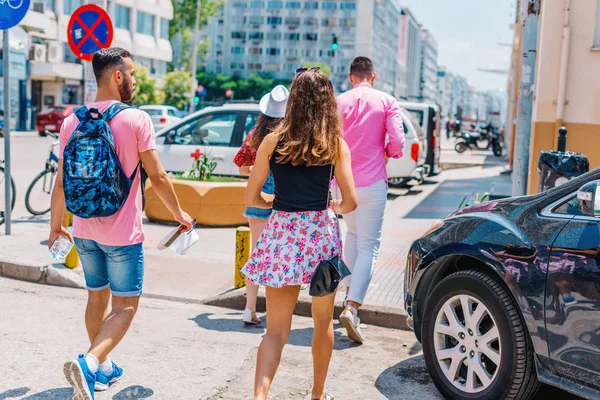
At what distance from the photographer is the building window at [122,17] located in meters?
53.9

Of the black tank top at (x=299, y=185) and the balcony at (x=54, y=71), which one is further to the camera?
the balcony at (x=54, y=71)

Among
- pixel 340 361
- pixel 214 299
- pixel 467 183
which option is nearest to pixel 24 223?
pixel 214 299

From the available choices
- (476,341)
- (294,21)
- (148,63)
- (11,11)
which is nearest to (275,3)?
(294,21)

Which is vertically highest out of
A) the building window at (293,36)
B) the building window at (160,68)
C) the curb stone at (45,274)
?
the building window at (293,36)

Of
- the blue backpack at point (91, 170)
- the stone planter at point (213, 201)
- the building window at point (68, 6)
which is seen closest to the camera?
the blue backpack at point (91, 170)

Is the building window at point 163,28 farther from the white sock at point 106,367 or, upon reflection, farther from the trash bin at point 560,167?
the white sock at point 106,367

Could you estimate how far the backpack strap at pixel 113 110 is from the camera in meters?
3.97

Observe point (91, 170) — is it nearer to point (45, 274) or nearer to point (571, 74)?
point (45, 274)

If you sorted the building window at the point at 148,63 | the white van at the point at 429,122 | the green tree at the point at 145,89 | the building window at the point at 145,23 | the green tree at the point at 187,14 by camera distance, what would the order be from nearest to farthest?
the white van at the point at 429,122, the green tree at the point at 145,89, the building window at the point at 145,23, the building window at the point at 148,63, the green tree at the point at 187,14

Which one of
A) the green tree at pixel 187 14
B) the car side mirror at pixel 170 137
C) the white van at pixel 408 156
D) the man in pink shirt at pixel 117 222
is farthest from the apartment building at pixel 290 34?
the man in pink shirt at pixel 117 222

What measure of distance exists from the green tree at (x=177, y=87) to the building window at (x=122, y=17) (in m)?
5.20

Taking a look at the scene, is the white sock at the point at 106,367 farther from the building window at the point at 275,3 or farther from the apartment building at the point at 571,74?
the building window at the point at 275,3

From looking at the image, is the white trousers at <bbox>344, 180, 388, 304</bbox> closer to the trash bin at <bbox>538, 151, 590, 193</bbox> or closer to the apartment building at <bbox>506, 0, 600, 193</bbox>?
the trash bin at <bbox>538, 151, 590, 193</bbox>

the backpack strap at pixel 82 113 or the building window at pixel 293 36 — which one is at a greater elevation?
the building window at pixel 293 36
